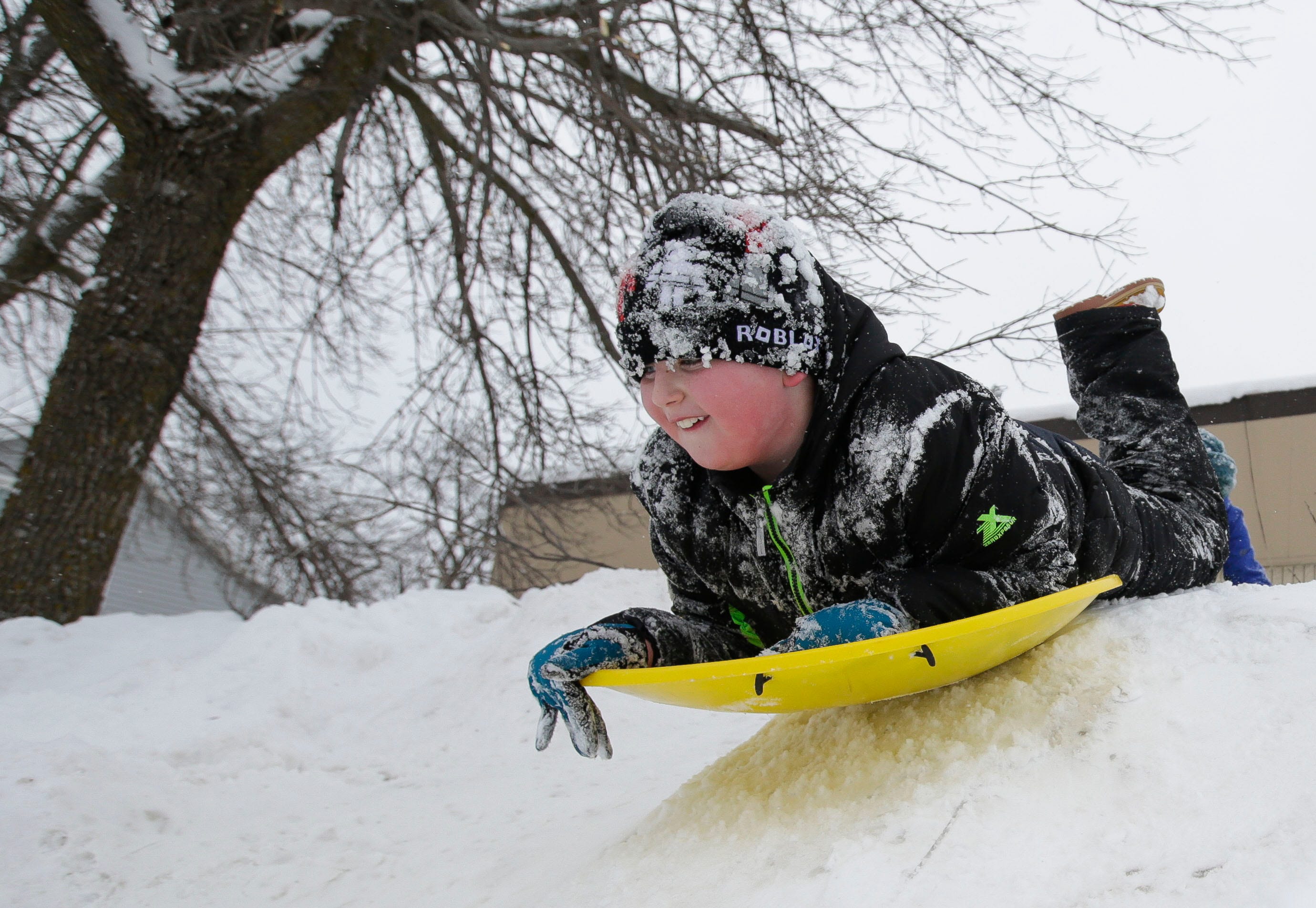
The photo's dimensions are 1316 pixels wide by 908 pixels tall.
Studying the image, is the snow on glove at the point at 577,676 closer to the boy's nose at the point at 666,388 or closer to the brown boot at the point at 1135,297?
the boy's nose at the point at 666,388

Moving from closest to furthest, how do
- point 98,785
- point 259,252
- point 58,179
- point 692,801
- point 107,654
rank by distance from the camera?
1. point 692,801
2. point 98,785
3. point 107,654
4. point 58,179
5. point 259,252

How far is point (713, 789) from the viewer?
1381 millimetres

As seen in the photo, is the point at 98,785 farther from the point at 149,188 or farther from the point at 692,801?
the point at 149,188

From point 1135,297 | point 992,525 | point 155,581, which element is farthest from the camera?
point 155,581

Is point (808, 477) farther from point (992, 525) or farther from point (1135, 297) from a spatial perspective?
Answer: point (1135, 297)

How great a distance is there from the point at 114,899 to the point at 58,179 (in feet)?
15.4

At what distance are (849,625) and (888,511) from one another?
0.24m

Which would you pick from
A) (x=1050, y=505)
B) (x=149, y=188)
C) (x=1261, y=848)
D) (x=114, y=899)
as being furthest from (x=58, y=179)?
(x=1261, y=848)

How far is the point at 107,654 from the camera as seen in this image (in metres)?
3.23

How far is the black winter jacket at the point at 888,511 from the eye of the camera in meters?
1.35

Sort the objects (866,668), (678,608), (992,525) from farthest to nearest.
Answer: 1. (678,608)
2. (992,525)
3. (866,668)

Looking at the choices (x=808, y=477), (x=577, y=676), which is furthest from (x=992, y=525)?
(x=577, y=676)

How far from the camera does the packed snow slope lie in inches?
37.3

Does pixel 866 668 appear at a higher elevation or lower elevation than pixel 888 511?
lower
